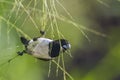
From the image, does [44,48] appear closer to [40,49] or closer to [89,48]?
[40,49]

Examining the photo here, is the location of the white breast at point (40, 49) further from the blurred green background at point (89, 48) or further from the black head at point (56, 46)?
the blurred green background at point (89, 48)

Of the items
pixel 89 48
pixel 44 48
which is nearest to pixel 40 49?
pixel 44 48

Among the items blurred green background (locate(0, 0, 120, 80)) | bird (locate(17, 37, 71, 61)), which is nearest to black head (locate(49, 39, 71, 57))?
bird (locate(17, 37, 71, 61))

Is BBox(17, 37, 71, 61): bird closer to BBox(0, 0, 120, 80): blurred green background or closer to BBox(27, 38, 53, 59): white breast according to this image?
BBox(27, 38, 53, 59): white breast

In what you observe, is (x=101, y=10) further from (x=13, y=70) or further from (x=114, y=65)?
(x=13, y=70)

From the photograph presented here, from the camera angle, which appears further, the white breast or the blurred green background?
the blurred green background

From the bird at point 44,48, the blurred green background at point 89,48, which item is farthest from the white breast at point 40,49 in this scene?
the blurred green background at point 89,48

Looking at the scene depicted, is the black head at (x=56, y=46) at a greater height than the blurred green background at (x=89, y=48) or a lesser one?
greater

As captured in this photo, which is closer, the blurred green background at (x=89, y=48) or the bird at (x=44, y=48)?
the bird at (x=44, y=48)

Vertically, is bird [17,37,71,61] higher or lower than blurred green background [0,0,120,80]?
higher

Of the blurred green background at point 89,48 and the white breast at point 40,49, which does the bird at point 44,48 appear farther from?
the blurred green background at point 89,48

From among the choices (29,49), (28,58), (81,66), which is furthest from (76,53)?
(29,49)
